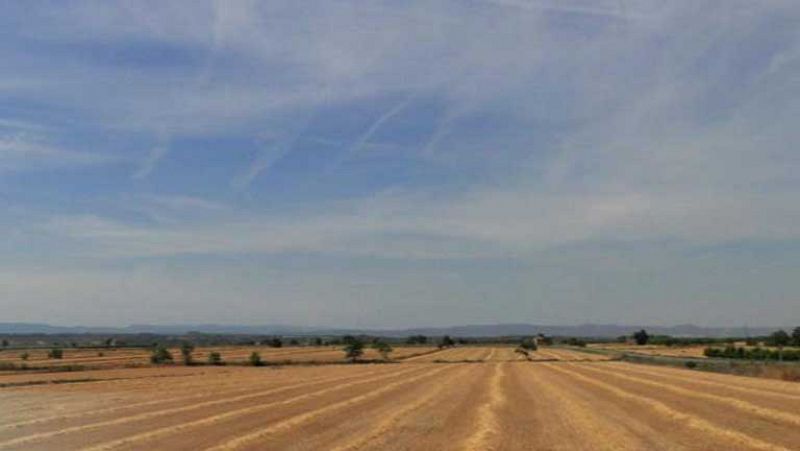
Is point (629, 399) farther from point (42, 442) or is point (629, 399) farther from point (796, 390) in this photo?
point (42, 442)

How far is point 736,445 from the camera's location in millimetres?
23547

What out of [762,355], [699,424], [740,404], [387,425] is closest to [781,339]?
[762,355]

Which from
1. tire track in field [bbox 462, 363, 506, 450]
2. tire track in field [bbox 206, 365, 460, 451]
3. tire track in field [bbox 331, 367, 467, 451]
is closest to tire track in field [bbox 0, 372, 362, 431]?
tire track in field [bbox 206, 365, 460, 451]

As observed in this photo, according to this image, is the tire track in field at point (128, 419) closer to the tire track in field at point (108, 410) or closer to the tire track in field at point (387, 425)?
the tire track in field at point (108, 410)

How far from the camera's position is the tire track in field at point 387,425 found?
24344 mm

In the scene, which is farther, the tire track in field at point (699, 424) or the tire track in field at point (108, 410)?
the tire track in field at point (108, 410)

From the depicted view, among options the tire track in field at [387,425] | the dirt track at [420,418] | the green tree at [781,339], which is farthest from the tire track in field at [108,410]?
the green tree at [781,339]

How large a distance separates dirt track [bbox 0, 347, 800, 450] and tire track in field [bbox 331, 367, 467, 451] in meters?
0.04

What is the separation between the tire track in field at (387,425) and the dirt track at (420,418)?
4 cm

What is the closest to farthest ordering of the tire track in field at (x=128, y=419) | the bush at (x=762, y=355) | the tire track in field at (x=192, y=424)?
the tire track in field at (x=192, y=424) → the tire track in field at (x=128, y=419) → the bush at (x=762, y=355)

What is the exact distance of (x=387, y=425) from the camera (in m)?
29.5

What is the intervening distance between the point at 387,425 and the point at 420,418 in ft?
9.61

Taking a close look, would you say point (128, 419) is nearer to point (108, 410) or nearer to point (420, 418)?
point (108, 410)

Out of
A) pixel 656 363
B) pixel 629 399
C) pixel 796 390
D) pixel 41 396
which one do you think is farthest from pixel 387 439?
pixel 656 363
